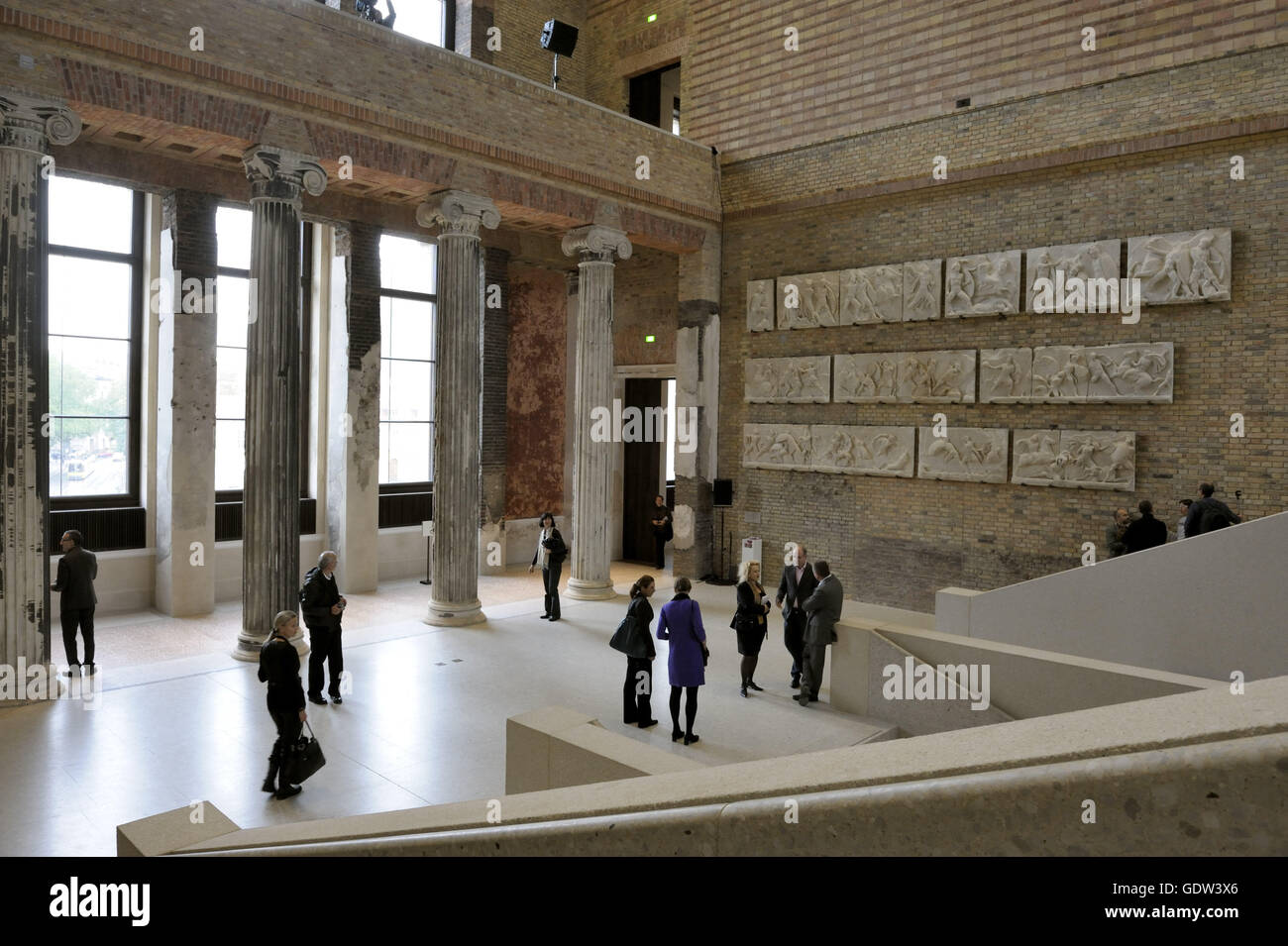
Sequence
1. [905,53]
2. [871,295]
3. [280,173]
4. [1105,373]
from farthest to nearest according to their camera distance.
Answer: [871,295], [905,53], [1105,373], [280,173]

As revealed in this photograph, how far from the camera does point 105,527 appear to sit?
1396cm

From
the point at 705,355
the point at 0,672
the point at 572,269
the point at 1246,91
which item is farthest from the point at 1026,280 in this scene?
the point at 0,672

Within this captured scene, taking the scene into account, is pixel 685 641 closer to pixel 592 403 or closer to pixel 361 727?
pixel 361 727

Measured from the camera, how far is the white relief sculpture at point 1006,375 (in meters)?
13.3

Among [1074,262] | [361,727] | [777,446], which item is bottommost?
[361,727]

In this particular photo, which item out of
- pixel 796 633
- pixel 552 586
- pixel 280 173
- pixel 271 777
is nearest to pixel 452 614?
pixel 552 586

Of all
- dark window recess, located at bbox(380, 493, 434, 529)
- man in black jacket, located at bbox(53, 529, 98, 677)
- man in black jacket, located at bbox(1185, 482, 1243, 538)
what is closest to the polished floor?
man in black jacket, located at bbox(53, 529, 98, 677)

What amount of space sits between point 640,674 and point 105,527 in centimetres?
959

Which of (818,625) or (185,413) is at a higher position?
(185,413)

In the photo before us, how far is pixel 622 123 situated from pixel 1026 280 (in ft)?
22.5

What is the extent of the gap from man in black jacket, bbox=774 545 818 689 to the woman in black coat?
1.99m
